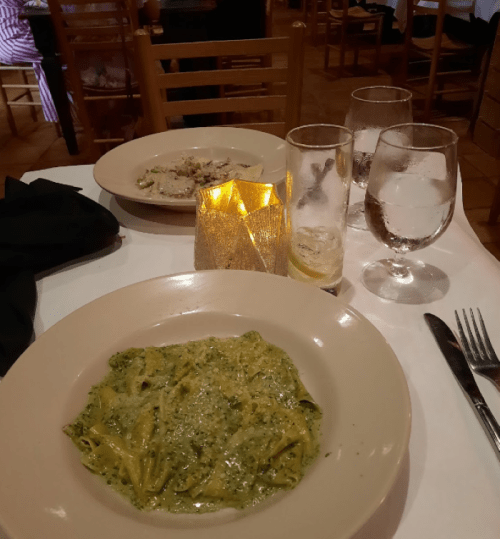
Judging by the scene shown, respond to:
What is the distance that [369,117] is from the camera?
3.11 feet

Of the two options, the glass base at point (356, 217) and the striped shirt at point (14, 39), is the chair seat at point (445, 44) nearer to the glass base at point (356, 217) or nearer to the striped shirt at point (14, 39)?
the striped shirt at point (14, 39)

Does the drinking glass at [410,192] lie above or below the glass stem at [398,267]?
above

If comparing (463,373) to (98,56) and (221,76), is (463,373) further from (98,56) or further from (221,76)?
(98,56)

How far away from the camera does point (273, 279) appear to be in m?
0.73

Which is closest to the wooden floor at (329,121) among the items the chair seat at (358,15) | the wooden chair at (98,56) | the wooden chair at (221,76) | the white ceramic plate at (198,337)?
the wooden chair at (98,56)

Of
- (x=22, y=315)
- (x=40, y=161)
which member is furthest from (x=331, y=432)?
(x=40, y=161)

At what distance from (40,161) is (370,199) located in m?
3.37

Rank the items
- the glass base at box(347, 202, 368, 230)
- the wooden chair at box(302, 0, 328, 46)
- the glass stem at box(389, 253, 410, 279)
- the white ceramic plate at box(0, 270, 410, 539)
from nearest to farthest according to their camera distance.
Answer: the white ceramic plate at box(0, 270, 410, 539), the glass stem at box(389, 253, 410, 279), the glass base at box(347, 202, 368, 230), the wooden chair at box(302, 0, 328, 46)

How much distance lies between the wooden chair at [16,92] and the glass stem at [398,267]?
365cm

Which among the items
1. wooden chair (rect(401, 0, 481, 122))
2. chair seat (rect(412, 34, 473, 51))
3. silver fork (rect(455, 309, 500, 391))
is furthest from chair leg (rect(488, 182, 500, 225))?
silver fork (rect(455, 309, 500, 391))

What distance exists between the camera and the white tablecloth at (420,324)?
1.62 feet

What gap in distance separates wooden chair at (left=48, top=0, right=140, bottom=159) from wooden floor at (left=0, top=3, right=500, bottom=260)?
1.38 ft

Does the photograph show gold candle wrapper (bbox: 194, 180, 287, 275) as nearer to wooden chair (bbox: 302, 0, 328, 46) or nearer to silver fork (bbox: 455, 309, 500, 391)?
silver fork (bbox: 455, 309, 500, 391)

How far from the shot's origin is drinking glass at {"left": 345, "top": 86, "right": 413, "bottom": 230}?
924 millimetres
